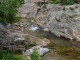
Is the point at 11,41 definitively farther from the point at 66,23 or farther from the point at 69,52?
the point at 66,23

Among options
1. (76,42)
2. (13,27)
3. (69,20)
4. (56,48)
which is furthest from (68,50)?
(13,27)

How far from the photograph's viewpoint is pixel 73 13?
34.2 meters

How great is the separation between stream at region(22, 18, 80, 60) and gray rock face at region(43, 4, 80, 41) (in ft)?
4.19

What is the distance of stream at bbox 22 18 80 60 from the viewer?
22.6 m

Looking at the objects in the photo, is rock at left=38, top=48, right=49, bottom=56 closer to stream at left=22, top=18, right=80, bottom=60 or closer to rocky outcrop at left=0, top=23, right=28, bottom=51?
stream at left=22, top=18, right=80, bottom=60

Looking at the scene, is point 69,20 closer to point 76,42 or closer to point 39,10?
point 76,42

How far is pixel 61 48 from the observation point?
25.9 metres

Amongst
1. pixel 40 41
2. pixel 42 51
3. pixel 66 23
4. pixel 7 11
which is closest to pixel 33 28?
pixel 66 23

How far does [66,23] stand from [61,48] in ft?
28.1

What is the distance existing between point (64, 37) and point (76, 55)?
8.11 metres

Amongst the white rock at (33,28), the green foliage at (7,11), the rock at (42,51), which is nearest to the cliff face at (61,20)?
the white rock at (33,28)

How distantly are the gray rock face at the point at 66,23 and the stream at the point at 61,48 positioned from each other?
50.3 inches

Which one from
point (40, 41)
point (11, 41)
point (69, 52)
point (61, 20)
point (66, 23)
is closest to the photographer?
point (69, 52)

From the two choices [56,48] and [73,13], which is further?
[73,13]
